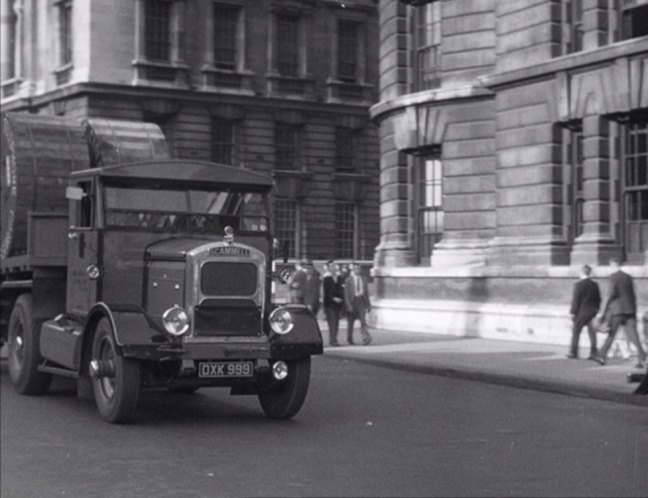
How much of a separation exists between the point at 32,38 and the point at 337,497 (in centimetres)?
539

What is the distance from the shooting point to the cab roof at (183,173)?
12.5 metres

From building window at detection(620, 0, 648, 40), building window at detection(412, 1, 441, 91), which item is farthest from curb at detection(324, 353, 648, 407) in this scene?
building window at detection(412, 1, 441, 91)

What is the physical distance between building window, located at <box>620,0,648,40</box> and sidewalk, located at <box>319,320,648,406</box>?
9.29m

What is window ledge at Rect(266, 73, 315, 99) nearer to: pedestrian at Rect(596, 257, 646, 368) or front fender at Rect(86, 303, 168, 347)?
front fender at Rect(86, 303, 168, 347)

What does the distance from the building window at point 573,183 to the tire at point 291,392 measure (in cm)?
1065

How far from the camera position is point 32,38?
1052cm

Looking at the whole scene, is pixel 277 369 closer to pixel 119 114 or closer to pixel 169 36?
pixel 119 114

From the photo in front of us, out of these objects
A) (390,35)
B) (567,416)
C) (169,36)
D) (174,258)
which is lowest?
(567,416)

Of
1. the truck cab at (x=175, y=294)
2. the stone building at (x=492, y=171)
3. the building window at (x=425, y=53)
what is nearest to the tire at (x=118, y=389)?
the truck cab at (x=175, y=294)

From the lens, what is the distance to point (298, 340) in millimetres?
11977

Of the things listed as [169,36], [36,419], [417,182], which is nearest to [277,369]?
[36,419]

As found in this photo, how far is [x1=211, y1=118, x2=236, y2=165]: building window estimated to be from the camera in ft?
31.9

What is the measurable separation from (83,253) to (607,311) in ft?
28.3

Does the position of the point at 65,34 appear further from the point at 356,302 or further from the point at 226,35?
the point at 356,302
